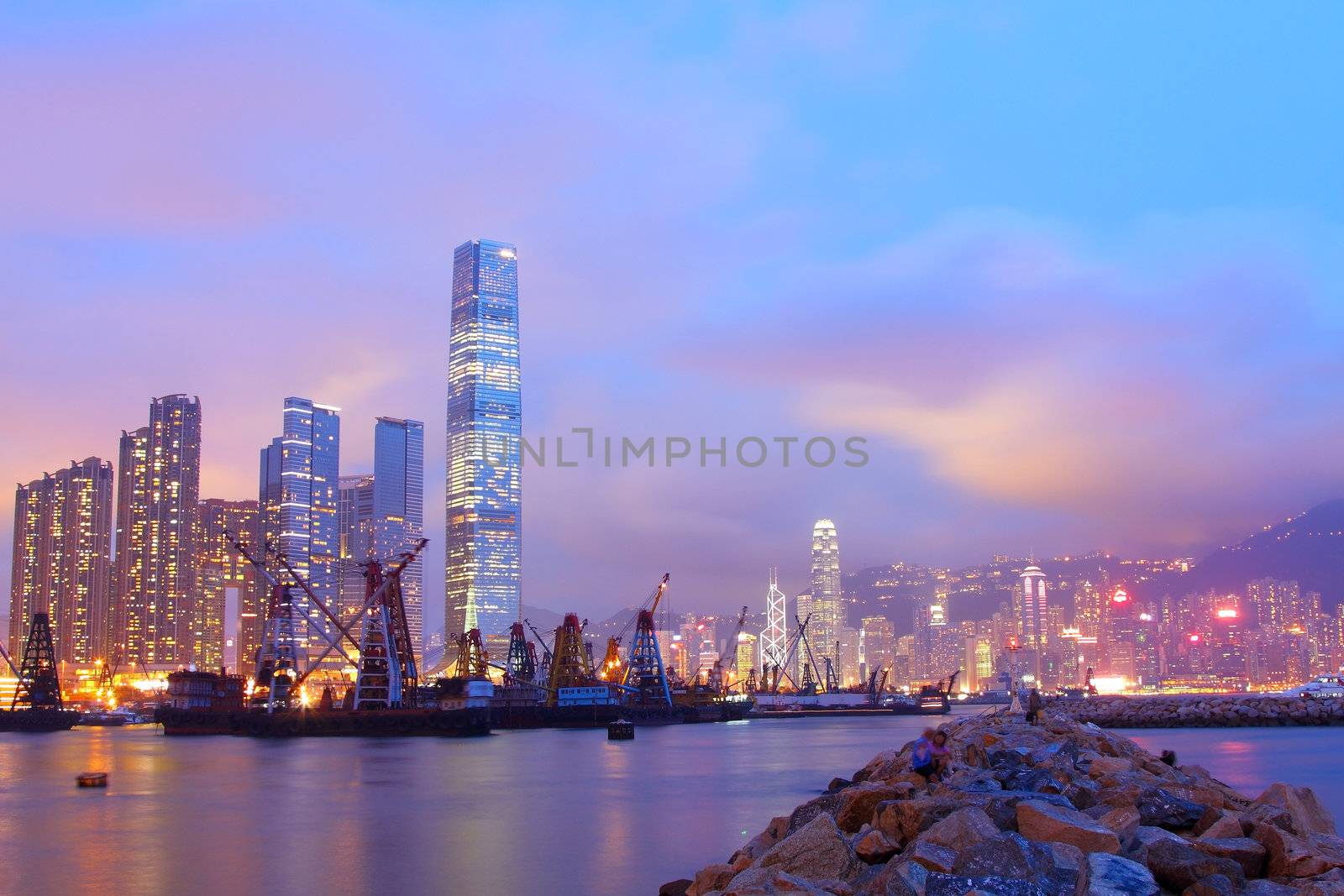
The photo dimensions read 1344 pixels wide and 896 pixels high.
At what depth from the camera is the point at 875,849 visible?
12820mm

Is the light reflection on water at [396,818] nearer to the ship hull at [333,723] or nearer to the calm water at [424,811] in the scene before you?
the calm water at [424,811]

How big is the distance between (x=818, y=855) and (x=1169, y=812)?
4.61m

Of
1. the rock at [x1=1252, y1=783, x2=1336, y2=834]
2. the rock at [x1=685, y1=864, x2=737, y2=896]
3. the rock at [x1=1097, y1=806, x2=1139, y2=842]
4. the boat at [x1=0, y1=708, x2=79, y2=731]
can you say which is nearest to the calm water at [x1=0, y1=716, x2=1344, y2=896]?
the rock at [x1=685, y1=864, x2=737, y2=896]

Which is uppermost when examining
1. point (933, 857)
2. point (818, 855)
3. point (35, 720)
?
point (933, 857)

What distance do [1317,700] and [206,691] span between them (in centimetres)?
10208

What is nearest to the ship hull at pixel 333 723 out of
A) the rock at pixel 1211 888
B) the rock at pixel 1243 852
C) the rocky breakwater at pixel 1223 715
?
the rocky breakwater at pixel 1223 715

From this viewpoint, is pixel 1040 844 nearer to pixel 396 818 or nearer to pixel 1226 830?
pixel 1226 830

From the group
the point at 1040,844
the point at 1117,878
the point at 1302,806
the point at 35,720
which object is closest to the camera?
the point at 1117,878

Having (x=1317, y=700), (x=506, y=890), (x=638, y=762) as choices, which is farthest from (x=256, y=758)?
(x=1317, y=700)

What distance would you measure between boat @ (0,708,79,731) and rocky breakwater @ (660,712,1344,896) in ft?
451

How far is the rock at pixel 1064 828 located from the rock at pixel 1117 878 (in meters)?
0.40

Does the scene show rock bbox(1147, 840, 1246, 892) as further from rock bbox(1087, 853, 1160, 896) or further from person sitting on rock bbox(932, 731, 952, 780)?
person sitting on rock bbox(932, 731, 952, 780)

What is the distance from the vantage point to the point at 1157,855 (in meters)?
11.4

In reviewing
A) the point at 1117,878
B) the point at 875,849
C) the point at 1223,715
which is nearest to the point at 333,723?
the point at 1223,715
